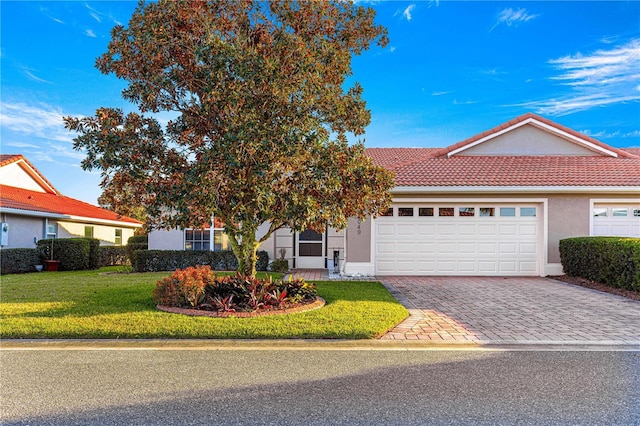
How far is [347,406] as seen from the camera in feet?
12.5

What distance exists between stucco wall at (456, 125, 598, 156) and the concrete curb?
1071 cm

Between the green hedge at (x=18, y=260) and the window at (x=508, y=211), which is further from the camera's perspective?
the green hedge at (x=18, y=260)

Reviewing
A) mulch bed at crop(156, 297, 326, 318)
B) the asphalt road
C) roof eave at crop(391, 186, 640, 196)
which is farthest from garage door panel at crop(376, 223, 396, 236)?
the asphalt road

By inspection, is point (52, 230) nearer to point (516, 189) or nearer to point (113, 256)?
point (113, 256)

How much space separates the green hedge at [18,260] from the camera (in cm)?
1573

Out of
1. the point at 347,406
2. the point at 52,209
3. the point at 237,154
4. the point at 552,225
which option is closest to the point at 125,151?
the point at 237,154

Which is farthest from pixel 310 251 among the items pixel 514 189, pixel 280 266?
pixel 514 189

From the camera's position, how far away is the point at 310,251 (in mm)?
16344

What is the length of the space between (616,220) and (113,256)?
21257 millimetres

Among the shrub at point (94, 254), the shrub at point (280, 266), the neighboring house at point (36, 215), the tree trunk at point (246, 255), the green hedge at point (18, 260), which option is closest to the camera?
the tree trunk at point (246, 255)

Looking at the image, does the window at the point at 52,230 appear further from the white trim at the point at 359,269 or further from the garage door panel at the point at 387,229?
the garage door panel at the point at 387,229

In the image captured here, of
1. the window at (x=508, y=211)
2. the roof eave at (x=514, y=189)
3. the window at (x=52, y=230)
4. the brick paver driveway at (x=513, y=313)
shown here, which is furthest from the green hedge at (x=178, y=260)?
the window at (x=508, y=211)

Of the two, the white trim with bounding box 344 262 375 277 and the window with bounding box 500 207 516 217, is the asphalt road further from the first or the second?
the window with bounding box 500 207 516 217

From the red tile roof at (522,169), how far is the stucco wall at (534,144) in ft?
0.89
